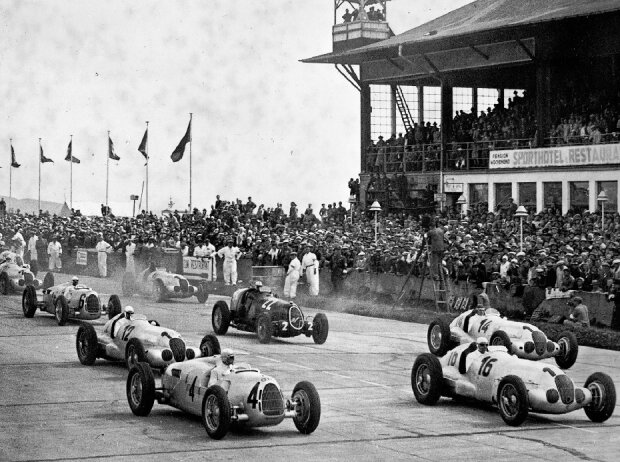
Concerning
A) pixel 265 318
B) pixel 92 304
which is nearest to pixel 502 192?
pixel 92 304

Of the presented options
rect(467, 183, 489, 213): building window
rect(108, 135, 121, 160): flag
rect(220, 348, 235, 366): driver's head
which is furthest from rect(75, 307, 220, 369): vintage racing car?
rect(108, 135, 121, 160): flag

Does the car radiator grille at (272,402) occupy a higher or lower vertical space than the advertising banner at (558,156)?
lower

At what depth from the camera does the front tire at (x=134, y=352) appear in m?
20.1

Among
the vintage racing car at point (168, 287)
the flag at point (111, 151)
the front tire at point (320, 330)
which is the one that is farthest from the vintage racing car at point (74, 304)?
the flag at point (111, 151)

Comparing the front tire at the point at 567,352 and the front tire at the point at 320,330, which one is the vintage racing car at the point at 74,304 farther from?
the front tire at the point at 567,352

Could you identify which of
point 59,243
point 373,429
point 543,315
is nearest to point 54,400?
point 373,429

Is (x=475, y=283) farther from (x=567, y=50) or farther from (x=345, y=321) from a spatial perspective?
(x=567, y=50)

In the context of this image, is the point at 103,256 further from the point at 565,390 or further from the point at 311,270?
the point at 565,390

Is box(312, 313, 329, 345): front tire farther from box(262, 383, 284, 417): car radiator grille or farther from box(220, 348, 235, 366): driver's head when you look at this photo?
box(262, 383, 284, 417): car radiator grille

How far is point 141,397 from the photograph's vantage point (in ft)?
54.6

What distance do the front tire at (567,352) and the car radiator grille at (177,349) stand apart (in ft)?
24.2

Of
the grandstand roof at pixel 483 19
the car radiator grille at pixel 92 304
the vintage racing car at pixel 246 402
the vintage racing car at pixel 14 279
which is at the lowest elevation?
the vintage racing car at pixel 246 402

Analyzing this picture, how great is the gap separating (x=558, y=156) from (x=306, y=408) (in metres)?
27.5

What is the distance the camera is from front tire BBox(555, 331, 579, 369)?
22.4 metres
